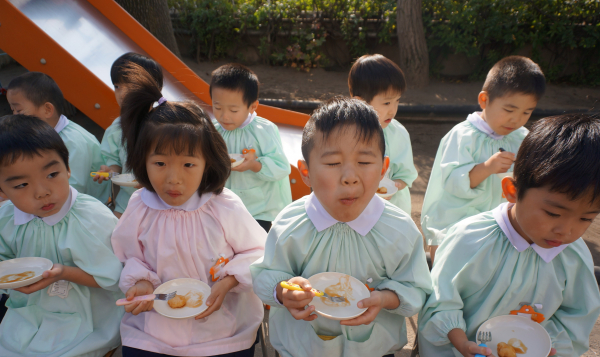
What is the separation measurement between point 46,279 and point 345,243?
1.32 meters

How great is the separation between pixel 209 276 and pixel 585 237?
12.0 feet

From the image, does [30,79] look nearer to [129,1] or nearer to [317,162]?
[317,162]

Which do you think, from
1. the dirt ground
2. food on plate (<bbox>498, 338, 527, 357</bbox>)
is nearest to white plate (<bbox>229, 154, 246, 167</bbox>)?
food on plate (<bbox>498, 338, 527, 357</bbox>)

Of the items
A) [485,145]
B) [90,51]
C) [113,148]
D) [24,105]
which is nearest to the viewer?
[485,145]

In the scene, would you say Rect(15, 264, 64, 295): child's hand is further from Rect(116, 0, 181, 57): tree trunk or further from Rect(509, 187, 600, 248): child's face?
Rect(116, 0, 181, 57): tree trunk

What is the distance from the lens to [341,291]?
A: 1.56 metres

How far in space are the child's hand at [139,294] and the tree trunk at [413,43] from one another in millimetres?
7403

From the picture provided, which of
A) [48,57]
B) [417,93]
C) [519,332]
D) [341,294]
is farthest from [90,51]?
[417,93]

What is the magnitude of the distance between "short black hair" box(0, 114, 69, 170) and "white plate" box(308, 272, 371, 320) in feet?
4.49

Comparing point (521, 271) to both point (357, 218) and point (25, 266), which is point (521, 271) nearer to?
point (357, 218)

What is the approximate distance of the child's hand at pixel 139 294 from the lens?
5.48 ft

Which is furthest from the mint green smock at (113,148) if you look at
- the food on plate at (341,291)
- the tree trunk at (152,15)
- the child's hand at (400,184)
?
the tree trunk at (152,15)

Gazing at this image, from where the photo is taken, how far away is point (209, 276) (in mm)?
1970

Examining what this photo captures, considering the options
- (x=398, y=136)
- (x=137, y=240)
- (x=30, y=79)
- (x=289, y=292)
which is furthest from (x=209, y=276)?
(x=30, y=79)
